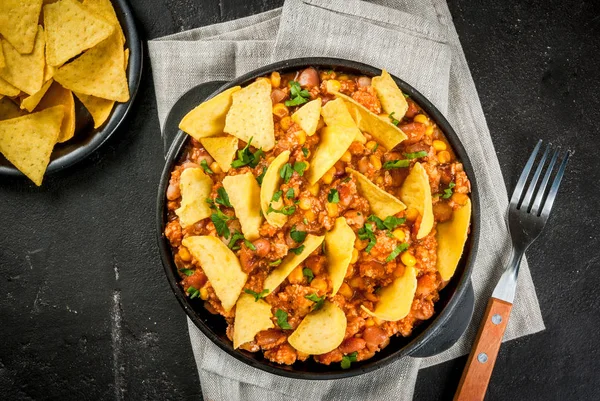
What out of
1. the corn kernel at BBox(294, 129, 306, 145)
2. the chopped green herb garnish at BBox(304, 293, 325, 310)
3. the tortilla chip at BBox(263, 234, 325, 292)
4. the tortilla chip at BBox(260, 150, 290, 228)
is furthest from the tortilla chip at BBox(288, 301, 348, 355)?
the corn kernel at BBox(294, 129, 306, 145)

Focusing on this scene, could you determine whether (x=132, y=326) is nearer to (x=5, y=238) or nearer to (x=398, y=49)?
(x=5, y=238)

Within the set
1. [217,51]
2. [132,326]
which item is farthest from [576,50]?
[132,326]

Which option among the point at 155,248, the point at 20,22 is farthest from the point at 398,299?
the point at 20,22

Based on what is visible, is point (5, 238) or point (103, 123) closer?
point (103, 123)

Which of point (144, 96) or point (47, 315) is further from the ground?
point (144, 96)

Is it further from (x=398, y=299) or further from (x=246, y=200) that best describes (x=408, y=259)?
(x=246, y=200)

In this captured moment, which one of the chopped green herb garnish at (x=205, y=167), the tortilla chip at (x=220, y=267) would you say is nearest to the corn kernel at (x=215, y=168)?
the chopped green herb garnish at (x=205, y=167)

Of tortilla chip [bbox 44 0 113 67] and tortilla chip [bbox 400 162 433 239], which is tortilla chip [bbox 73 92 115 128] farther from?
tortilla chip [bbox 400 162 433 239]
